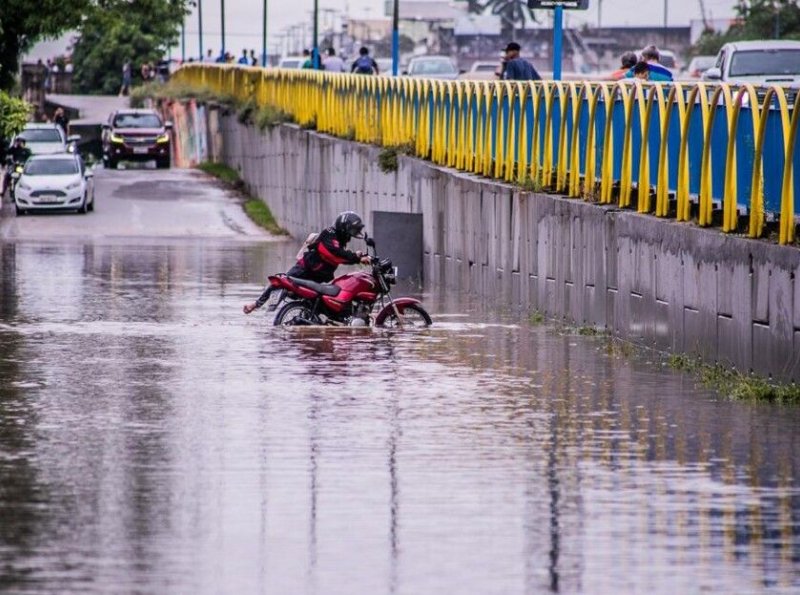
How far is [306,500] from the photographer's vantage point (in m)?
10.2

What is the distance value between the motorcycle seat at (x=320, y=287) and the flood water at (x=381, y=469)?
0.81 metres

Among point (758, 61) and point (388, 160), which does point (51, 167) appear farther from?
point (758, 61)

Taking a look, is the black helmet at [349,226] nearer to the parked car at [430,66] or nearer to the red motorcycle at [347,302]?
the red motorcycle at [347,302]

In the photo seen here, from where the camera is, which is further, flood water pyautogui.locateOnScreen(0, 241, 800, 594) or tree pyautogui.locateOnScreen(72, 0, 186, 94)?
tree pyautogui.locateOnScreen(72, 0, 186, 94)

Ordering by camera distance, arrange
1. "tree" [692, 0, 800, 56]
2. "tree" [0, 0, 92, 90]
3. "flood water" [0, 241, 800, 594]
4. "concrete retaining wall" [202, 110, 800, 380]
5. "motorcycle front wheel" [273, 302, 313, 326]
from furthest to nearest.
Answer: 1. "tree" [692, 0, 800, 56]
2. "tree" [0, 0, 92, 90]
3. "motorcycle front wheel" [273, 302, 313, 326]
4. "concrete retaining wall" [202, 110, 800, 380]
5. "flood water" [0, 241, 800, 594]

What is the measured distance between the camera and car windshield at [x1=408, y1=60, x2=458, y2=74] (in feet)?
Answer: 206

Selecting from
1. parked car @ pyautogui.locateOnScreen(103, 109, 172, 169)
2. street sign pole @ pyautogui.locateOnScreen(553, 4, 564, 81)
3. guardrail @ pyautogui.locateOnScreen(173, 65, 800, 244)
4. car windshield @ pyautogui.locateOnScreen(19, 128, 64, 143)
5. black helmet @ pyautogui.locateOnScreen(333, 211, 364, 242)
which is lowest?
parked car @ pyautogui.locateOnScreen(103, 109, 172, 169)

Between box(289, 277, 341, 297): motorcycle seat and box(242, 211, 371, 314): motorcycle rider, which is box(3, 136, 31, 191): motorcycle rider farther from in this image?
box(289, 277, 341, 297): motorcycle seat

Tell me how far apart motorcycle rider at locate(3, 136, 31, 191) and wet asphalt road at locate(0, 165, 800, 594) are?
3380 cm

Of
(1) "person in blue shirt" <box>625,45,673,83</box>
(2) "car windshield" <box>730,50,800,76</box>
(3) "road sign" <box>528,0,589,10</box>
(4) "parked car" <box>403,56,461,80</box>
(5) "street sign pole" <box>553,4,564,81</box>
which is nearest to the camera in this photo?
(1) "person in blue shirt" <box>625,45,673,83</box>

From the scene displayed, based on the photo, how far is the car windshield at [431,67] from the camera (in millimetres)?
62844

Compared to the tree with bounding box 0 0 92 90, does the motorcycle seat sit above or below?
below

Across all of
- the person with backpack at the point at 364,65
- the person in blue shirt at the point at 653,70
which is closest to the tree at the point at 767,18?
the person with backpack at the point at 364,65

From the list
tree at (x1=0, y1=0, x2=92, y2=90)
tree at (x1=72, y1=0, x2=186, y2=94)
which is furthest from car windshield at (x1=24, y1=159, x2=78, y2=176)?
tree at (x1=72, y1=0, x2=186, y2=94)
